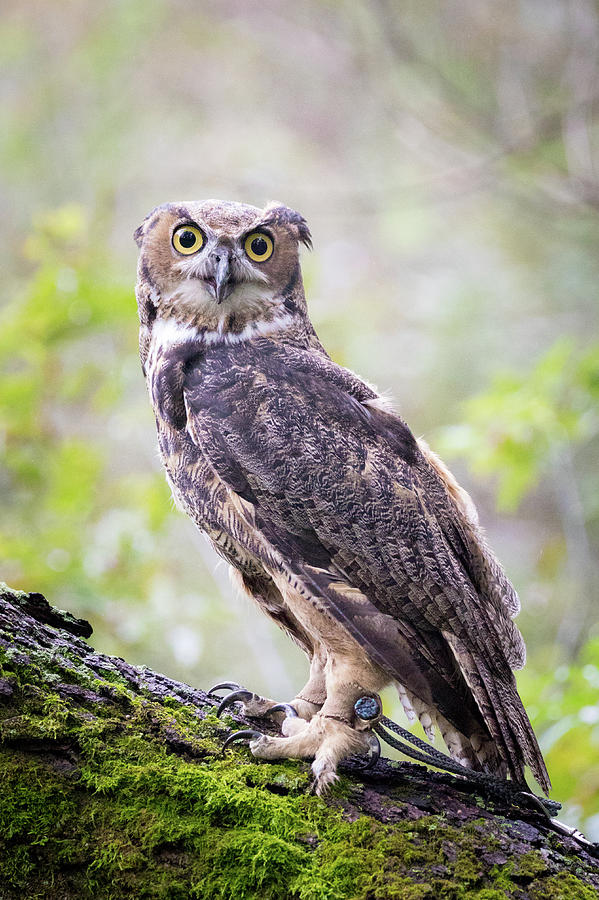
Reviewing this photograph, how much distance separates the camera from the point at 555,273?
19.7 ft

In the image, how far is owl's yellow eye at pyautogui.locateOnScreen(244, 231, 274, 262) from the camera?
2027 mm

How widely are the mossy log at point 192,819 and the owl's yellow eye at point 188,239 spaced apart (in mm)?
976

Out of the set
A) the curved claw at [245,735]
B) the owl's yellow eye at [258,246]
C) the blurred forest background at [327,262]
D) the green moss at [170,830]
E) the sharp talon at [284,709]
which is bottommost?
the green moss at [170,830]

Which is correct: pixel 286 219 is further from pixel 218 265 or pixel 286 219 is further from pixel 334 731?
pixel 334 731

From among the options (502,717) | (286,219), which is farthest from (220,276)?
(502,717)

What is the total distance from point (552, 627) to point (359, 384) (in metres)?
3.83

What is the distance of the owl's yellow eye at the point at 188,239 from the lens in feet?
6.55

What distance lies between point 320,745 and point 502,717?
16.1 inches

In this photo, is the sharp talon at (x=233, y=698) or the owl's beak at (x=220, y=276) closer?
the sharp talon at (x=233, y=698)

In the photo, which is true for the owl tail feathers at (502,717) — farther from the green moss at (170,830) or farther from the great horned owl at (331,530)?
the green moss at (170,830)

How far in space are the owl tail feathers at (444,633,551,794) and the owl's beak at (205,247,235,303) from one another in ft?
3.26

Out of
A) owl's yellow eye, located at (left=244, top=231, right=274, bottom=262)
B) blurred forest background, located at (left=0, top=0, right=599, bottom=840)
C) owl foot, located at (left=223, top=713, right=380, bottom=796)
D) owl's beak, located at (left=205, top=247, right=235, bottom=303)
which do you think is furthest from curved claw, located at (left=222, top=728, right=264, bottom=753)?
owl's yellow eye, located at (left=244, top=231, right=274, bottom=262)

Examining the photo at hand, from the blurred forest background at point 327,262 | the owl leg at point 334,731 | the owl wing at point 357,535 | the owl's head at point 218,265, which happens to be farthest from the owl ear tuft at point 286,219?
the owl leg at point 334,731

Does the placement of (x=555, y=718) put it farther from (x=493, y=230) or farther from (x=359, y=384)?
(x=493, y=230)
